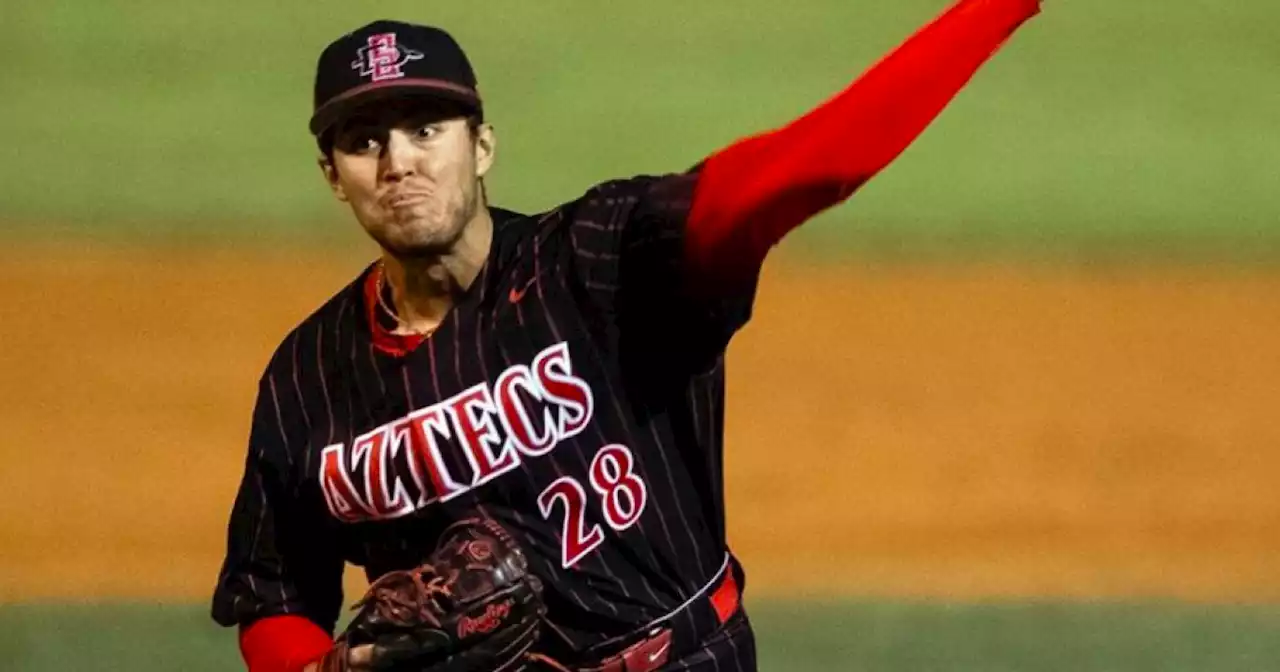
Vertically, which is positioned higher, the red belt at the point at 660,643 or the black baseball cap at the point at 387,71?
the black baseball cap at the point at 387,71

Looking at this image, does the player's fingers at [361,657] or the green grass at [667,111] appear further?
the green grass at [667,111]

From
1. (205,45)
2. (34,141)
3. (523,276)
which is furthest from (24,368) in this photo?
(523,276)

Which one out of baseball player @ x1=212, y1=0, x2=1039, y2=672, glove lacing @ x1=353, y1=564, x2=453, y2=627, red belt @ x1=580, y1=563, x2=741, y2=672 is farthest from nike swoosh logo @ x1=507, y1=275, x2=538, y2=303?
red belt @ x1=580, y1=563, x2=741, y2=672

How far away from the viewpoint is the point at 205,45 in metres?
8.45

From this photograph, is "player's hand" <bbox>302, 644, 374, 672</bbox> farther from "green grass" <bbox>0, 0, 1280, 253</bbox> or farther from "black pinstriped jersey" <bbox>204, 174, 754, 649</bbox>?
"green grass" <bbox>0, 0, 1280, 253</bbox>

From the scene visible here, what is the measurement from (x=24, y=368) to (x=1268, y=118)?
5.15 metres

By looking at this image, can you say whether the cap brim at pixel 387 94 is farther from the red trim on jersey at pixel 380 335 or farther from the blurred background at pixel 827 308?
the blurred background at pixel 827 308

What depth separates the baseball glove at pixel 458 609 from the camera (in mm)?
2846

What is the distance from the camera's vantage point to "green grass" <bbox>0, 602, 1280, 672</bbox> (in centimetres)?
476

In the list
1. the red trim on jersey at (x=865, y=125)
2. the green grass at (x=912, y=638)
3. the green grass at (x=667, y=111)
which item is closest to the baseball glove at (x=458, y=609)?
the red trim on jersey at (x=865, y=125)

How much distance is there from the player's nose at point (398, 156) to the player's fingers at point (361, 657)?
0.76 meters

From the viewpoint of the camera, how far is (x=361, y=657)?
9.71ft

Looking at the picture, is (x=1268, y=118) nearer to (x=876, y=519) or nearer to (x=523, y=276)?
(x=876, y=519)

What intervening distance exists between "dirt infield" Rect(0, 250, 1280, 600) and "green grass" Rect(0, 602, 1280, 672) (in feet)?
0.45
